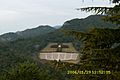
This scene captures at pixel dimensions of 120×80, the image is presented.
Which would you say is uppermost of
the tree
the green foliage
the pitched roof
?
the tree

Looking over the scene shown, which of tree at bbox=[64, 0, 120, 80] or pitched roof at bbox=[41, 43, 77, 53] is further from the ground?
tree at bbox=[64, 0, 120, 80]

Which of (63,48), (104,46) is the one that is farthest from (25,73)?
(63,48)

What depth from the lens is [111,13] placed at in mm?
8055

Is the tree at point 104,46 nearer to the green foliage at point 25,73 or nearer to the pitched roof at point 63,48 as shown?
the green foliage at point 25,73

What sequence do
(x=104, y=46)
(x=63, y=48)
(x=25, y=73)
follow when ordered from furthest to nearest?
(x=63, y=48) → (x=25, y=73) → (x=104, y=46)

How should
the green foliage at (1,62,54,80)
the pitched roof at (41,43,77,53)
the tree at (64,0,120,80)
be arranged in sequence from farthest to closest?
→ the pitched roof at (41,43,77,53)
the green foliage at (1,62,54,80)
the tree at (64,0,120,80)

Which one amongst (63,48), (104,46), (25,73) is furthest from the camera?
(63,48)

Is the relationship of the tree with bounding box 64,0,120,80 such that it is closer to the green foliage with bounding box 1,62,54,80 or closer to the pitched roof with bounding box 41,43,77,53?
the green foliage with bounding box 1,62,54,80

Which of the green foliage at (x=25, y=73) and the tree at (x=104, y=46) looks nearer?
the tree at (x=104, y=46)

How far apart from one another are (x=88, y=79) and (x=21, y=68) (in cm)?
2817

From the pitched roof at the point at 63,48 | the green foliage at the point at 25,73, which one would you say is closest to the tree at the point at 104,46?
the green foliage at the point at 25,73

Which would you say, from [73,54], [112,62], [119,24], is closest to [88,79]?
[112,62]

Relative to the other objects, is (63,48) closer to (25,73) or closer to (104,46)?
(25,73)

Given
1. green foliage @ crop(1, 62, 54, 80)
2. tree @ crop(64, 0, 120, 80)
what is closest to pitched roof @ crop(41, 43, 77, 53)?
green foliage @ crop(1, 62, 54, 80)
